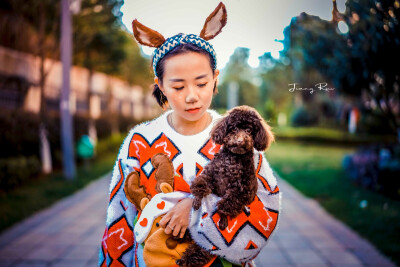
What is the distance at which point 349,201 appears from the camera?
21.9ft

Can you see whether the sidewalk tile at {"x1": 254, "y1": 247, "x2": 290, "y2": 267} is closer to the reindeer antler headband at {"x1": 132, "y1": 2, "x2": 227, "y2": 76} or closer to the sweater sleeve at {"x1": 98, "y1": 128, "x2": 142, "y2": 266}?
the sweater sleeve at {"x1": 98, "y1": 128, "x2": 142, "y2": 266}

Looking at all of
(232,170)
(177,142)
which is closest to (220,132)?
(232,170)

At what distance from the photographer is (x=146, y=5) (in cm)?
170

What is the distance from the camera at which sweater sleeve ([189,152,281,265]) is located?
131 centimetres

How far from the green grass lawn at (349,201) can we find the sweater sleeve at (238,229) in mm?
3584

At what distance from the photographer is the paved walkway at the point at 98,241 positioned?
396 cm

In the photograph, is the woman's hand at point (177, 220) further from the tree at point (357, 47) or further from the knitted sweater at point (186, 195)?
the tree at point (357, 47)

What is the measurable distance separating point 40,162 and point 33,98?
10.3 feet

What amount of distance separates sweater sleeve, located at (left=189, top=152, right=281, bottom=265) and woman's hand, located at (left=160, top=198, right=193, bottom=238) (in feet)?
0.10

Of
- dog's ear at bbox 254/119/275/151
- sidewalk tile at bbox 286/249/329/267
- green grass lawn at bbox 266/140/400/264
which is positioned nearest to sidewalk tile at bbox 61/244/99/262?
sidewalk tile at bbox 286/249/329/267

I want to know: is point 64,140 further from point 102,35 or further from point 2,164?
point 102,35

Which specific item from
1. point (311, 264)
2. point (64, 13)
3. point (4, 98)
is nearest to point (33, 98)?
point (4, 98)

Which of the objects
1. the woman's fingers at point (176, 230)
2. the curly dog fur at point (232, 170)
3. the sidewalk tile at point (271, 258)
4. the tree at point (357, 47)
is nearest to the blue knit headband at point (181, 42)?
the curly dog fur at point (232, 170)

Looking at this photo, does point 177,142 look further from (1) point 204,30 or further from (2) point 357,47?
(2) point 357,47
